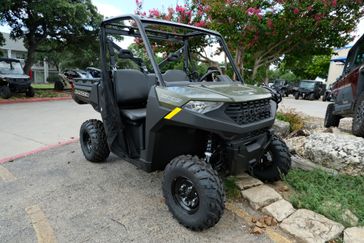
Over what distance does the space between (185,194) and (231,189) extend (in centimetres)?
80

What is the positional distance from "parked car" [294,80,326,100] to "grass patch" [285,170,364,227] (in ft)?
62.0

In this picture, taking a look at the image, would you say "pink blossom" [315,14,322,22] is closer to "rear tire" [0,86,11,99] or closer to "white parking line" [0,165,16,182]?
"white parking line" [0,165,16,182]

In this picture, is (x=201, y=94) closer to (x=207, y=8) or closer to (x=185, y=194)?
(x=185, y=194)

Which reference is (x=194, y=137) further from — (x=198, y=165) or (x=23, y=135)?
(x=23, y=135)

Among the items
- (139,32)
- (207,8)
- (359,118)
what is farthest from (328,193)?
(207,8)

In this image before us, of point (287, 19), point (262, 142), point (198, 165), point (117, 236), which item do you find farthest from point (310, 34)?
point (117, 236)

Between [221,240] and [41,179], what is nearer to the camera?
[221,240]

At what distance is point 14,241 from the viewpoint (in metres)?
2.32

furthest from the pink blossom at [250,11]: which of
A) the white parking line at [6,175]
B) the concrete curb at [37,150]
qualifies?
the white parking line at [6,175]

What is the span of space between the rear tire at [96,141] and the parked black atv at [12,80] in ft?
31.3

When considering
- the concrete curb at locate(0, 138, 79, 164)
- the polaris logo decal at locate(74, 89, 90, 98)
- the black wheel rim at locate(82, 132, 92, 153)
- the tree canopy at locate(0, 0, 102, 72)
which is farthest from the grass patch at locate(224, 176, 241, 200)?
the tree canopy at locate(0, 0, 102, 72)

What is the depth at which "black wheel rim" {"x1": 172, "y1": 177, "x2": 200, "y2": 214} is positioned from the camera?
2.60 meters

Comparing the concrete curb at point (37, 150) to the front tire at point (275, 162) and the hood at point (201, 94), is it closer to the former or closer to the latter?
the hood at point (201, 94)

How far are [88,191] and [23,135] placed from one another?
11.9ft
